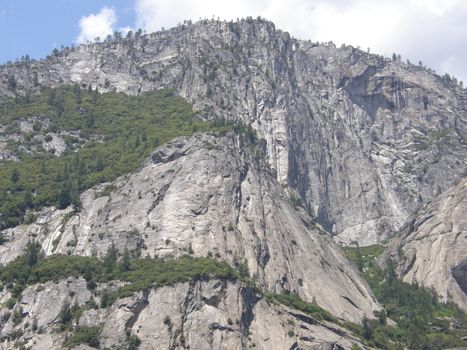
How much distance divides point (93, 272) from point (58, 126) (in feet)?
235

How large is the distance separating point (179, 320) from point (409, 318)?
53720 mm

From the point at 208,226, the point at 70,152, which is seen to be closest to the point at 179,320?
the point at 208,226

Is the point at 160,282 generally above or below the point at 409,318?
below

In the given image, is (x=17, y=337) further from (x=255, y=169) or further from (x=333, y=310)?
(x=255, y=169)

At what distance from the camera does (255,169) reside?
167000 mm

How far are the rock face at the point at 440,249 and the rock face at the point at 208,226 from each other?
25.8 meters

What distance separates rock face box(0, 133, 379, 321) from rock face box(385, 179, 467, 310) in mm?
25817

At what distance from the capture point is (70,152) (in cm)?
18262

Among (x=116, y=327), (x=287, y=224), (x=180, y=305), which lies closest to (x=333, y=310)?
(x=287, y=224)

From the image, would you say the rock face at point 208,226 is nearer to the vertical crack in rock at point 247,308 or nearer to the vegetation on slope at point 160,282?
the vegetation on slope at point 160,282

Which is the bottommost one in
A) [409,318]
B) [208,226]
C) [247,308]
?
[247,308]

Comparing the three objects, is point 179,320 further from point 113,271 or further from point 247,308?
point 113,271

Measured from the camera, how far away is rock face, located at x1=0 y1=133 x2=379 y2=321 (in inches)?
5536

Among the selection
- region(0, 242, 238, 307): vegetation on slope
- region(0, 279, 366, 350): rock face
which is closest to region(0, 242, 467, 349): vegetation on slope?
region(0, 242, 238, 307): vegetation on slope
